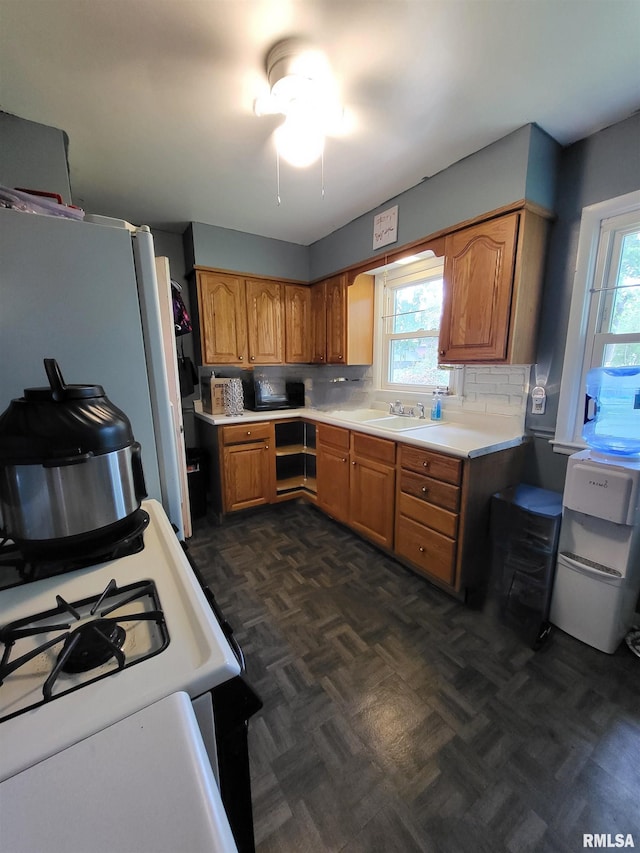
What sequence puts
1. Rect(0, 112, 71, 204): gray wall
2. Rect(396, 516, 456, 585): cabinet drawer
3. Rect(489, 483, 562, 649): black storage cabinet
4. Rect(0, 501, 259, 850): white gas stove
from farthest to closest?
Rect(396, 516, 456, 585): cabinet drawer, Rect(489, 483, 562, 649): black storage cabinet, Rect(0, 112, 71, 204): gray wall, Rect(0, 501, 259, 850): white gas stove

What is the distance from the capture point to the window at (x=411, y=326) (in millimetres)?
2572

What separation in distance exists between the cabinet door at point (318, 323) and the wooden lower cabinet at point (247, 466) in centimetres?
88

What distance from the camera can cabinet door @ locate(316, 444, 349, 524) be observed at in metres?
2.66

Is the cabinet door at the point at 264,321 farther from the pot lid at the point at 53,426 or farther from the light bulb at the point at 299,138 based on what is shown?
the pot lid at the point at 53,426

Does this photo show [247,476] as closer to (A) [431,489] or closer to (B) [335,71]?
(A) [431,489]

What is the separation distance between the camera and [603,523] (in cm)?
155

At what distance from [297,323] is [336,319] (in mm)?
499

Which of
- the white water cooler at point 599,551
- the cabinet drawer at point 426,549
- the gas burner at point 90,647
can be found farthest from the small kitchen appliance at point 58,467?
the white water cooler at point 599,551

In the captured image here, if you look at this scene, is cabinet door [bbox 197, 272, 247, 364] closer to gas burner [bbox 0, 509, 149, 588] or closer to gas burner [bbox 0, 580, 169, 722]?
gas burner [bbox 0, 509, 149, 588]

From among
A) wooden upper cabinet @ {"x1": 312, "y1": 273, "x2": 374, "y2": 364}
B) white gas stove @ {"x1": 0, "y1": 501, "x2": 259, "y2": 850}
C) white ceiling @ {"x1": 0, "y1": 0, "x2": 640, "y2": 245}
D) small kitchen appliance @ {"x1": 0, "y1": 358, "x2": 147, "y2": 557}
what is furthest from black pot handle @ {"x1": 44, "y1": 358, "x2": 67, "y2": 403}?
wooden upper cabinet @ {"x1": 312, "y1": 273, "x2": 374, "y2": 364}

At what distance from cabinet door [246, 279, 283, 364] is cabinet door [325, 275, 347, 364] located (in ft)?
1.60

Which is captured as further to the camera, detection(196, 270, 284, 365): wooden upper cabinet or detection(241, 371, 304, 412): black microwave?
detection(241, 371, 304, 412): black microwave

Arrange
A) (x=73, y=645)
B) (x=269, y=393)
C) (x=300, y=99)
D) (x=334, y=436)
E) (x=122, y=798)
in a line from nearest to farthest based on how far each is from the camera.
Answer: (x=122, y=798), (x=73, y=645), (x=300, y=99), (x=334, y=436), (x=269, y=393)

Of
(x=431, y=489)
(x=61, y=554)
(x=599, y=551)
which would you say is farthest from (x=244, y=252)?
(x=599, y=551)
